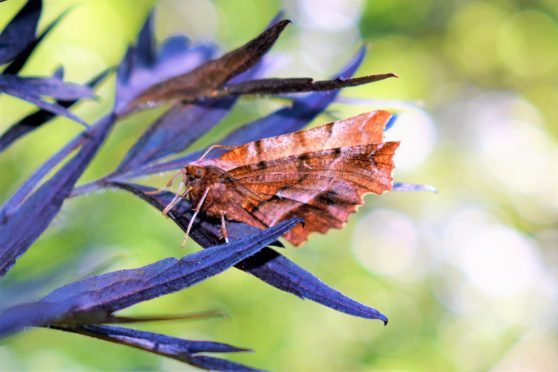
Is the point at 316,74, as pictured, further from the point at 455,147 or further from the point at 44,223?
the point at 44,223

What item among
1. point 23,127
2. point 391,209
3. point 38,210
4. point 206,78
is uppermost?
point 391,209

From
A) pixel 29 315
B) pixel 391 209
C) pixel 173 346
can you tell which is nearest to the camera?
pixel 29 315

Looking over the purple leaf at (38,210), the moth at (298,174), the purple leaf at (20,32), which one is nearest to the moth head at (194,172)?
the moth at (298,174)

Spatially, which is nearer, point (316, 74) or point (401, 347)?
point (401, 347)

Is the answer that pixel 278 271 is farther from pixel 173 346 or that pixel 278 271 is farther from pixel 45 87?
pixel 45 87

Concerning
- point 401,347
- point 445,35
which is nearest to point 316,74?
point 445,35

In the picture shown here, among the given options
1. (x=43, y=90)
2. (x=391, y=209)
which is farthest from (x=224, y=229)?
(x=391, y=209)
